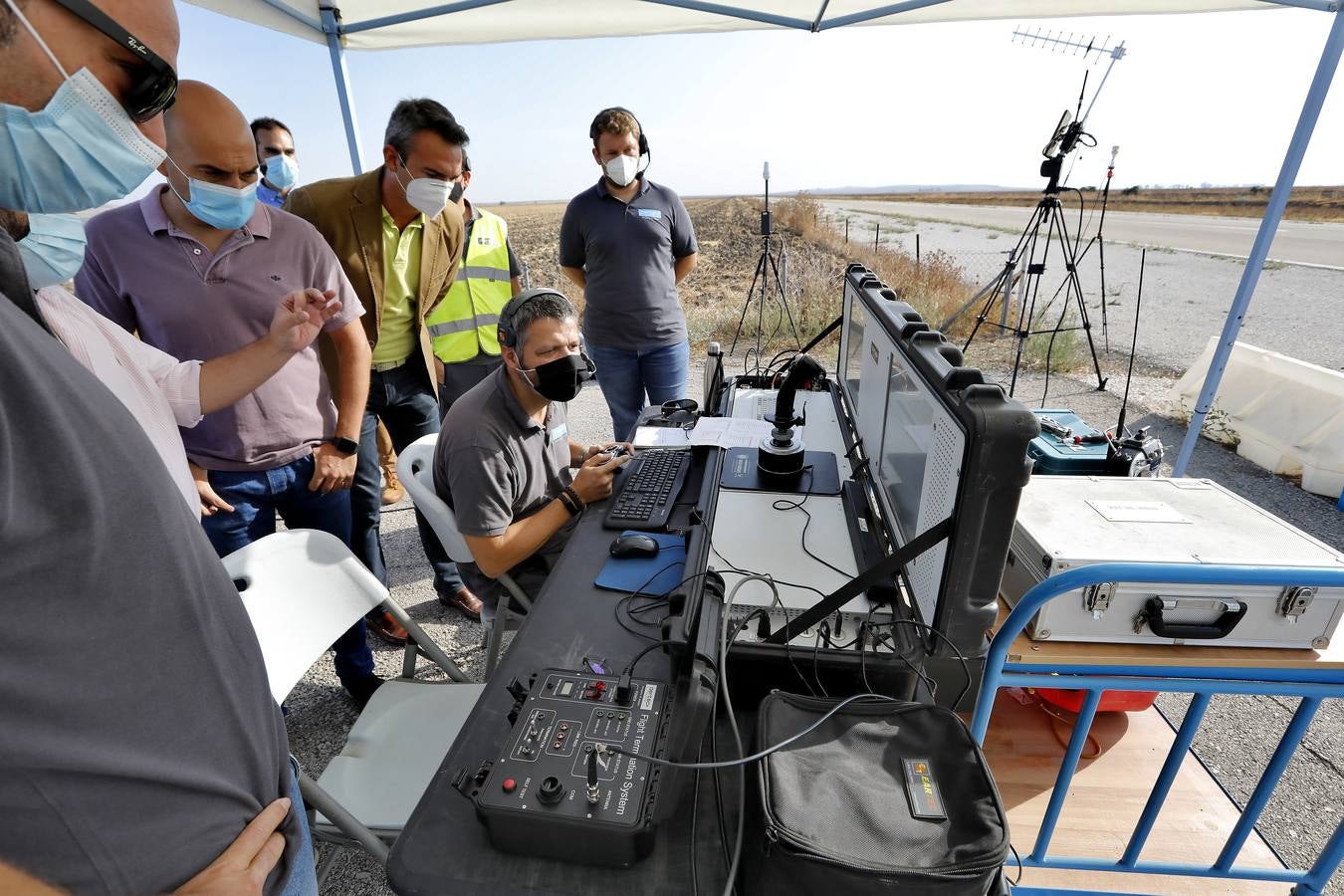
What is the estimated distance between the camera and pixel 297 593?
58.4 inches

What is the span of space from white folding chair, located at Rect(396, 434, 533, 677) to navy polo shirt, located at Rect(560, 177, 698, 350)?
1.55 m

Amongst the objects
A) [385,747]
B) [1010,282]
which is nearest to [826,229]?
[1010,282]

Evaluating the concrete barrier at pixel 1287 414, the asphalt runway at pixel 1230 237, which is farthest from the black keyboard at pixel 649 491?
the asphalt runway at pixel 1230 237

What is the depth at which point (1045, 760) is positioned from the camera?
179cm

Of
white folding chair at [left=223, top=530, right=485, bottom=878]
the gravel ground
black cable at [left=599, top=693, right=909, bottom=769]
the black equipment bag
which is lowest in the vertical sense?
the gravel ground

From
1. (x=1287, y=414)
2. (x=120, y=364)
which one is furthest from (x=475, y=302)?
(x=1287, y=414)

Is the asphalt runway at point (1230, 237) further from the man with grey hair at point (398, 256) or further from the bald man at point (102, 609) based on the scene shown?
the bald man at point (102, 609)

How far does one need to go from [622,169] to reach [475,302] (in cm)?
99

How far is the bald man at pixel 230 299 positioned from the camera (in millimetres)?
1650

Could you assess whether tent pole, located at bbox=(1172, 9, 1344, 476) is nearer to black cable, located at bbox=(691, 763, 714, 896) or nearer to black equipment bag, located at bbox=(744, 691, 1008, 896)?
black equipment bag, located at bbox=(744, 691, 1008, 896)

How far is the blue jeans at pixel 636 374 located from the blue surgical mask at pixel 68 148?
2568 mm

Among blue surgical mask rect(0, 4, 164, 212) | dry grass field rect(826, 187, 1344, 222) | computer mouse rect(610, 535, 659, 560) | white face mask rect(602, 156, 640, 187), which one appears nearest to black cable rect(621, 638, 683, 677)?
computer mouse rect(610, 535, 659, 560)

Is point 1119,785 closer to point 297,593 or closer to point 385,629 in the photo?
point 297,593

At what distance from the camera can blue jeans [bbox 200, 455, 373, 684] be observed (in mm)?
1902
